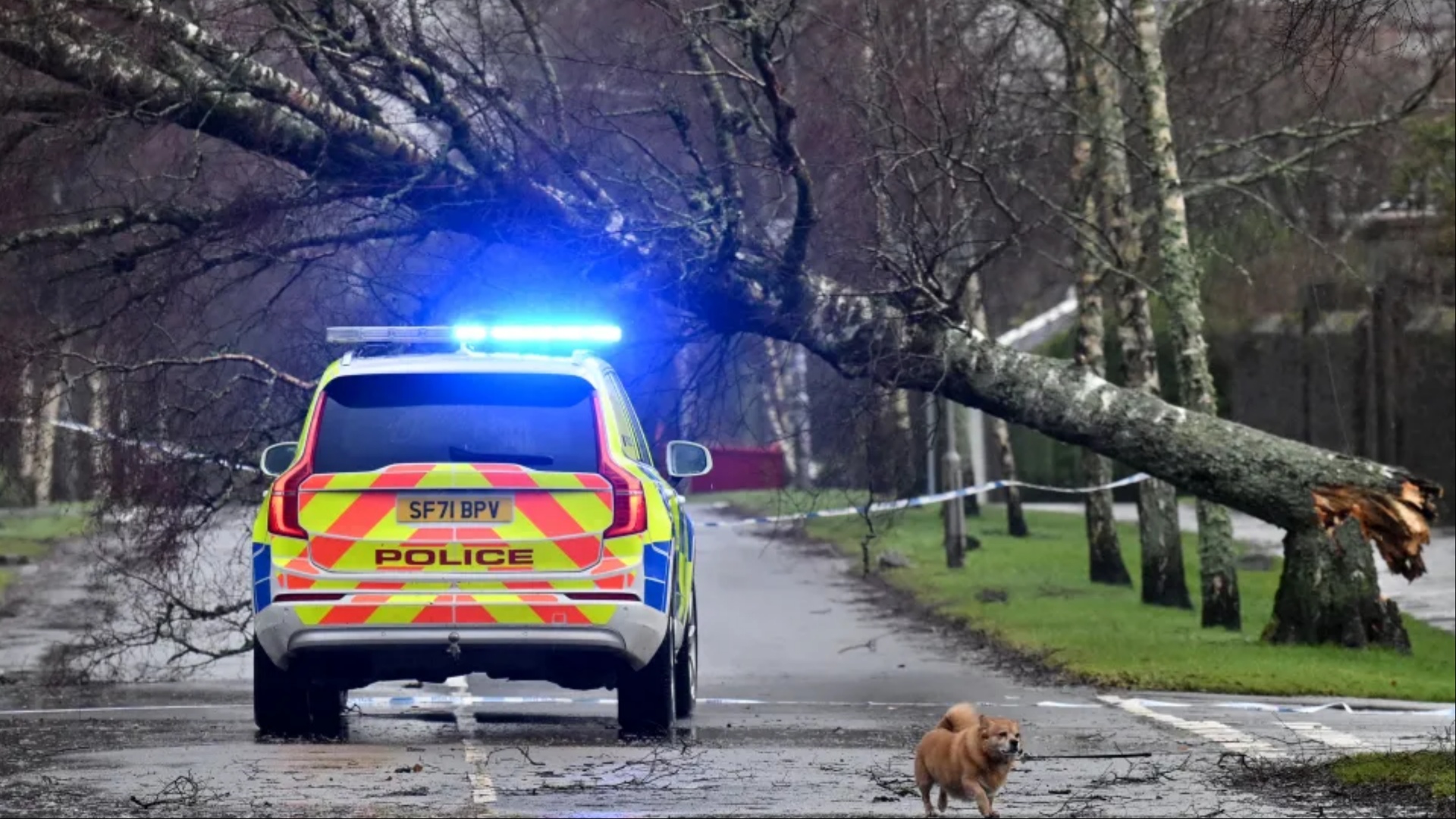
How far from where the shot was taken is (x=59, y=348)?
14398 mm

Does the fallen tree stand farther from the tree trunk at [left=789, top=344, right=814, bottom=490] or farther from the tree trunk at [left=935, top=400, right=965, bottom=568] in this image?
the tree trunk at [left=935, top=400, right=965, bottom=568]

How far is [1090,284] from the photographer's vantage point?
73.3ft

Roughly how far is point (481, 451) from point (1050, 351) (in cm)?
2999

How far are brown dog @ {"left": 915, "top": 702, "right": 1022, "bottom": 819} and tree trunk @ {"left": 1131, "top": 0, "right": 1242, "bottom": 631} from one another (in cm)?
1139

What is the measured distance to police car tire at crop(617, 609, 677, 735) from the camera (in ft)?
35.2

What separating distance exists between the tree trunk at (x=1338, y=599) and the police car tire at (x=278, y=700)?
867 centimetres

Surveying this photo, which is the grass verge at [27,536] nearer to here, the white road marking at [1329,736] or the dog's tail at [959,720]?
the white road marking at [1329,736]

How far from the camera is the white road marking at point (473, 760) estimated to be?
27.2 feet

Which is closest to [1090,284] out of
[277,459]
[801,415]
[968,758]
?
[801,415]

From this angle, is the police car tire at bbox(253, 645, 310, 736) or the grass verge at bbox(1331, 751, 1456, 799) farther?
the police car tire at bbox(253, 645, 310, 736)

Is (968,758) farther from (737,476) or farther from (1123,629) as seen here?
(737,476)

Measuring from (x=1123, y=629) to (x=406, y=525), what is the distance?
33.6 feet

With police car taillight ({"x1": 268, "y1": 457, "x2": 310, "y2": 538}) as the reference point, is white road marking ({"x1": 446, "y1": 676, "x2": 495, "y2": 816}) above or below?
below

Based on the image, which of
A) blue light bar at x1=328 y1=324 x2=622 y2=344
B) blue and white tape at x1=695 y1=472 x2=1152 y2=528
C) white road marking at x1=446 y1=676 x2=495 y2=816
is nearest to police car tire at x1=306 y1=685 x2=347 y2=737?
white road marking at x1=446 y1=676 x2=495 y2=816
